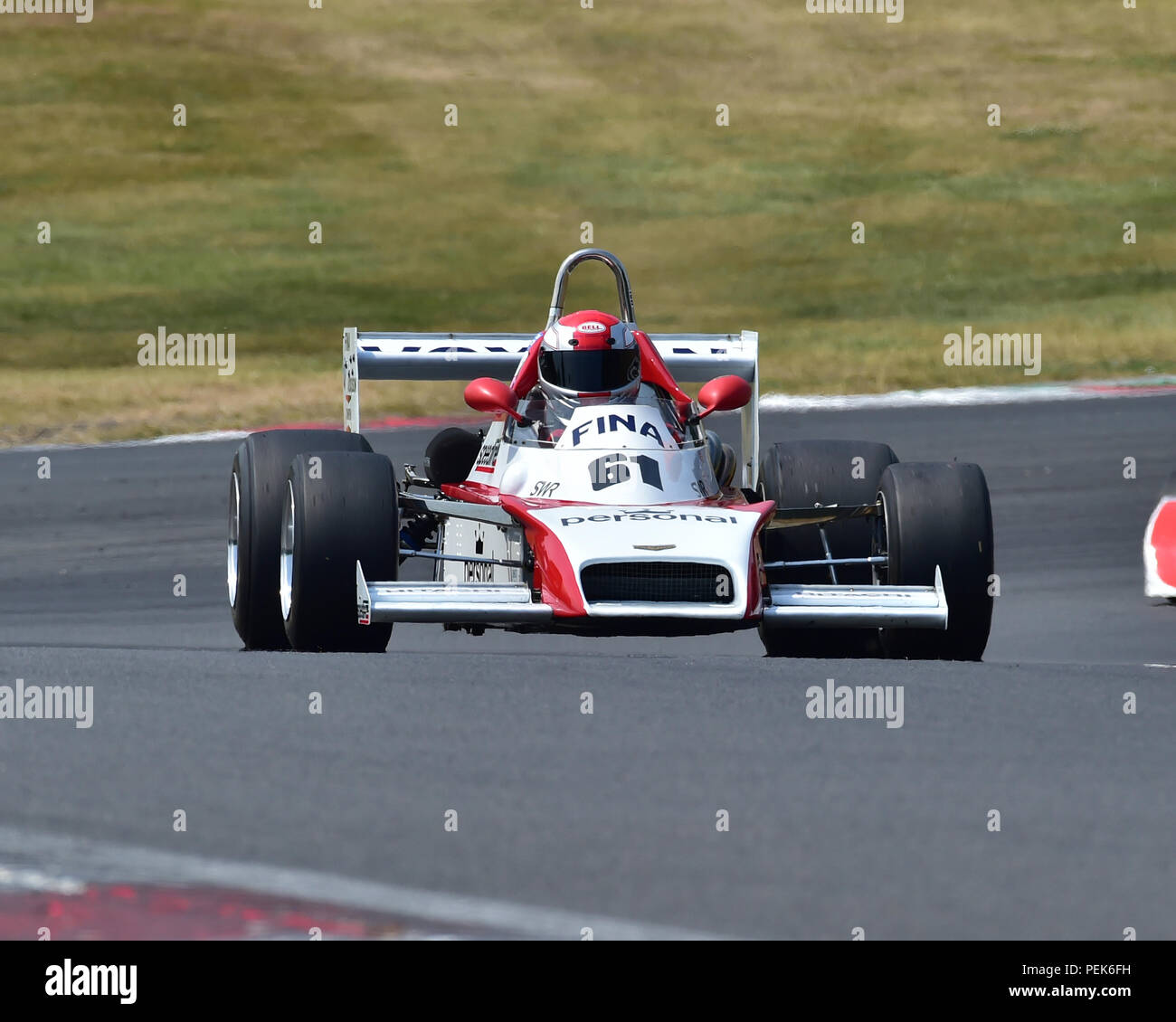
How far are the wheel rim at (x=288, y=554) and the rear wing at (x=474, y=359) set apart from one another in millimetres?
1597

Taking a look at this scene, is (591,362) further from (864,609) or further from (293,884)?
(293,884)

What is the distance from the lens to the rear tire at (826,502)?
1164 cm

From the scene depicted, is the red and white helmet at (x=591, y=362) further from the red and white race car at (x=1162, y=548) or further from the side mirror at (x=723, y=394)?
the red and white race car at (x=1162, y=548)

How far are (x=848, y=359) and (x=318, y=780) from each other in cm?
2093

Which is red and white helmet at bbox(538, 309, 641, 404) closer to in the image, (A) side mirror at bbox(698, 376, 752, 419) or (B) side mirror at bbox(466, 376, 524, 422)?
(B) side mirror at bbox(466, 376, 524, 422)

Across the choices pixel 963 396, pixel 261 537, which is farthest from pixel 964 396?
pixel 261 537

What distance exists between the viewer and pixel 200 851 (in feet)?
20.5

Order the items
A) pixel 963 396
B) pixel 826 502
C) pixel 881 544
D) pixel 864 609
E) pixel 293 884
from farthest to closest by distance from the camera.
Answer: pixel 963 396, pixel 826 502, pixel 881 544, pixel 864 609, pixel 293 884

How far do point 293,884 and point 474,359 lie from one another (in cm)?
666

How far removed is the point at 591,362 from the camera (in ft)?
37.7

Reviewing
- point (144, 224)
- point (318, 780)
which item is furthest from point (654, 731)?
point (144, 224)

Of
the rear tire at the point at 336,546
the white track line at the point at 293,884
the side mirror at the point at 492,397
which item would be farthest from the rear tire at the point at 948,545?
the white track line at the point at 293,884

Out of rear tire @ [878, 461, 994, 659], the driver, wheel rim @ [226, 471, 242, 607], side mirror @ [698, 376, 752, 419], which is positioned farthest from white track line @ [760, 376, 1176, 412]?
rear tire @ [878, 461, 994, 659]

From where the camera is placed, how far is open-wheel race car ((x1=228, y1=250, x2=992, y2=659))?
995 centimetres
